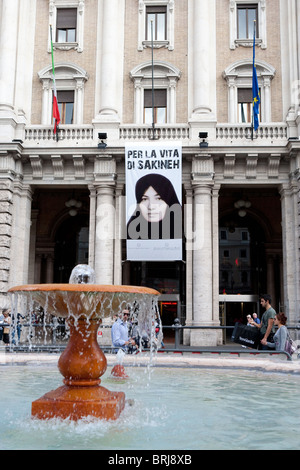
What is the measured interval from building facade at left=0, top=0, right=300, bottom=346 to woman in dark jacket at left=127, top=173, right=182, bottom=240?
3.37ft

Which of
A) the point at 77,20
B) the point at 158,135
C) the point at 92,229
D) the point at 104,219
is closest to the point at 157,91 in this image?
the point at 158,135

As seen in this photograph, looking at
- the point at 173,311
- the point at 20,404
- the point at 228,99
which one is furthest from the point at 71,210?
the point at 20,404

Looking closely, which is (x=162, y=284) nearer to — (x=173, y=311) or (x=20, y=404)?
(x=173, y=311)

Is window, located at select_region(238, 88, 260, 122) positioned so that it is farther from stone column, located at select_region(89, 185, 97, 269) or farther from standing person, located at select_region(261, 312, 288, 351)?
standing person, located at select_region(261, 312, 288, 351)

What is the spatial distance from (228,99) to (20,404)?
58.1 ft

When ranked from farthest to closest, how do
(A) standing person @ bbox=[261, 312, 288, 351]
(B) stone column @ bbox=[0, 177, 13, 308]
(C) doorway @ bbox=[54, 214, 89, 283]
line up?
(C) doorway @ bbox=[54, 214, 89, 283] < (B) stone column @ bbox=[0, 177, 13, 308] < (A) standing person @ bbox=[261, 312, 288, 351]

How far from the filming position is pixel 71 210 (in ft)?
80.3

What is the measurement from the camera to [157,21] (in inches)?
880

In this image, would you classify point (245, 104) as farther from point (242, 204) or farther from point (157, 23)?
point (157, 23)

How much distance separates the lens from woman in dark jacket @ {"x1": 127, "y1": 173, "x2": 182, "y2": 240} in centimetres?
1903

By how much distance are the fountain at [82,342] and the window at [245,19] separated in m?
19.0

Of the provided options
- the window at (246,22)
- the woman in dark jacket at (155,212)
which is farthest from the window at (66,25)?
the woman in dark jacket at (155,212)

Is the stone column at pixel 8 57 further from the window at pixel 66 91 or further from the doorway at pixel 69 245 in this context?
the doorway at pixel 69 245

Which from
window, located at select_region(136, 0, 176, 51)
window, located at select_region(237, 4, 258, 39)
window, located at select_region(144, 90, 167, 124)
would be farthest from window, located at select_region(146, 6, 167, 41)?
window, located at select_region(237, 4, 258, 39)
